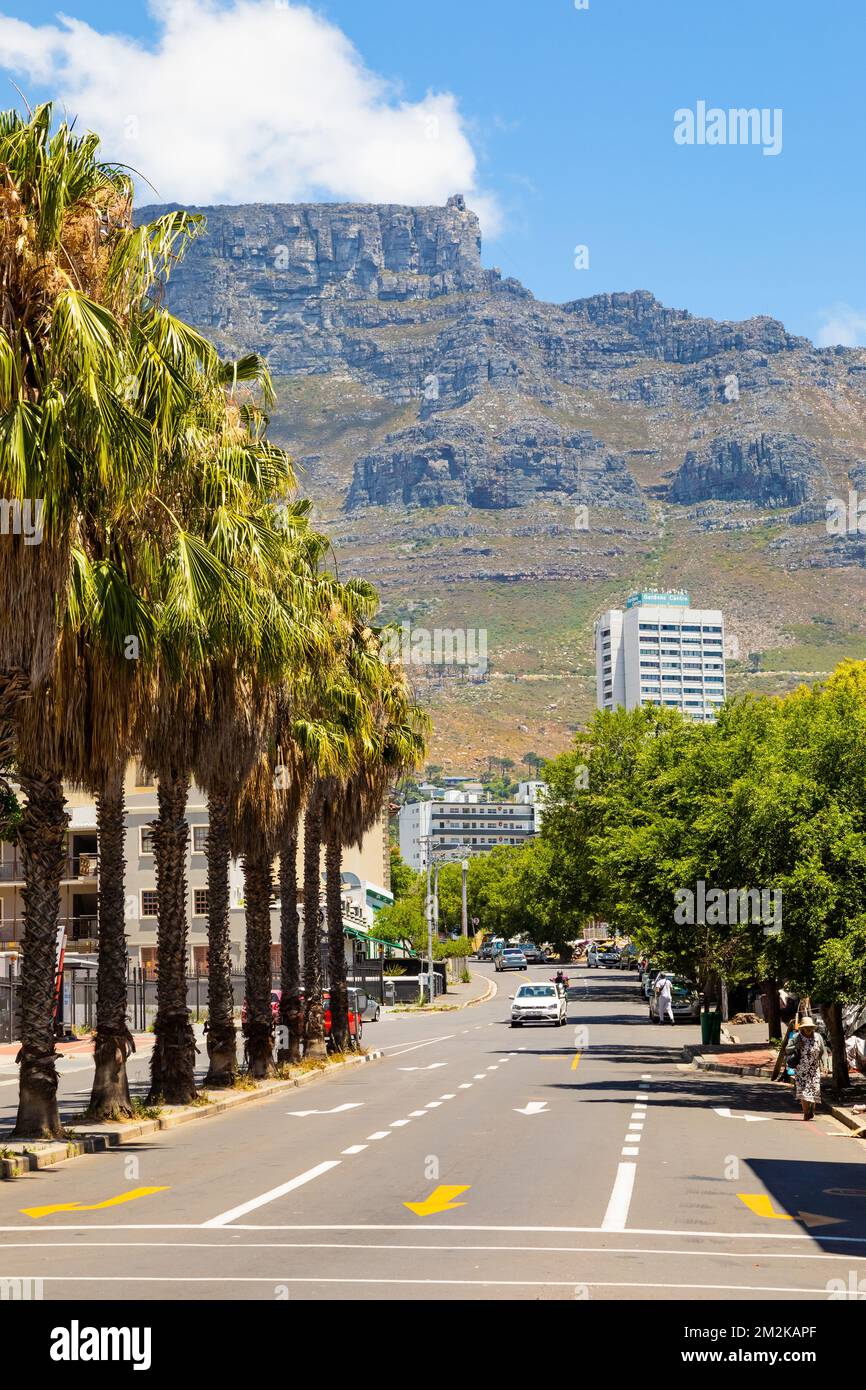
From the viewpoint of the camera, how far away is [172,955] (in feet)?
80.5

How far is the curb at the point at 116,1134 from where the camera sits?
57.2 feet

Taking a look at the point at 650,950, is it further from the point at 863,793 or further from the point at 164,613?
the point at 164,613

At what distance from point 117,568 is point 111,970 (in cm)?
660

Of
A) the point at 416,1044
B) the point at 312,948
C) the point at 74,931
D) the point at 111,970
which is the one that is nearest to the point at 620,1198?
the point at 111,970

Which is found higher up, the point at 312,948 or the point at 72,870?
the point at 72,870

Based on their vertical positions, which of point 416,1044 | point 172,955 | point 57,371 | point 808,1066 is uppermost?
point 57,371

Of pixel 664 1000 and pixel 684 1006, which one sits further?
pixel 684 1006

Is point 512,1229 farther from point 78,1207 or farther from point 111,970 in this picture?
point 111,970

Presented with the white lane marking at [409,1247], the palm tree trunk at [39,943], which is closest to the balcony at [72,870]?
the palm tree trunk at [39,943]

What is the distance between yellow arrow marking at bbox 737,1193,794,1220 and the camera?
13.9 m

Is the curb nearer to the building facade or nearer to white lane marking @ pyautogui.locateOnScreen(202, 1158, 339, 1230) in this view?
white lane marking @ pyautogui.locateOnScreen(202, 1158, 339, 1230)

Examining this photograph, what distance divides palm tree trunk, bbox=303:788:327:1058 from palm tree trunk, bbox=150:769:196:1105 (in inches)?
426

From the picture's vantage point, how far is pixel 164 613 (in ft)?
60.9
